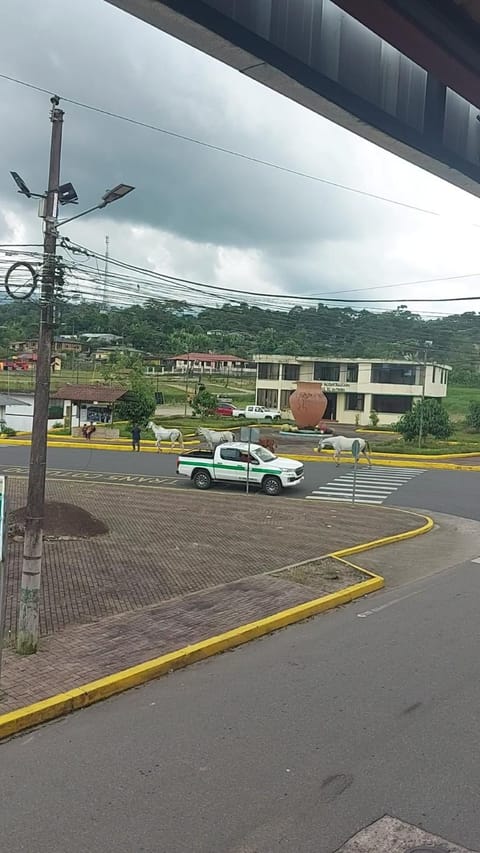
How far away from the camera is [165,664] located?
26.1ft

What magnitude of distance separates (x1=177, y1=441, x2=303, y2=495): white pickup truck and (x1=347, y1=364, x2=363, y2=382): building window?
49.8 meters

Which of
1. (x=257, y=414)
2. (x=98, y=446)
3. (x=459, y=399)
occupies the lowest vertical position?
(x=98, y=446)

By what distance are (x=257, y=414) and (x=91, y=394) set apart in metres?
18.3

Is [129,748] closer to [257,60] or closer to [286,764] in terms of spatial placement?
[286,764]

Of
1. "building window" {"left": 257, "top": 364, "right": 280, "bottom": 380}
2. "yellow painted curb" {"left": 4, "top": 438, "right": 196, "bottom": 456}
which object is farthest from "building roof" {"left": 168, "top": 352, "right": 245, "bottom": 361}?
Result: "yellow painted curb" {"left": 4, "top": 438, "right": 196, "bottom": 456}

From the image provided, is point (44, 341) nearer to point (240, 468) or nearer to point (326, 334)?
point (240, 468)

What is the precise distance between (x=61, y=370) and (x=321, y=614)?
90.4 metres

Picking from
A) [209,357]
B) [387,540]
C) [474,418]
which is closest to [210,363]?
[209,357]

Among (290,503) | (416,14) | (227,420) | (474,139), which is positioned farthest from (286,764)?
(227,420)

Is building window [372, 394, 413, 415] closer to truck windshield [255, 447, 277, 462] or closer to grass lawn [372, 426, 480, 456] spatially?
grass lawn [372, 426, 480, 456]

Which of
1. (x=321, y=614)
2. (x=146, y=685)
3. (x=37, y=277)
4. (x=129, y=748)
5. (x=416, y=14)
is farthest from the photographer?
(x=321, y=614)

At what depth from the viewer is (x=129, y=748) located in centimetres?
602

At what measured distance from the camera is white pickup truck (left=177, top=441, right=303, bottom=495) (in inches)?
960

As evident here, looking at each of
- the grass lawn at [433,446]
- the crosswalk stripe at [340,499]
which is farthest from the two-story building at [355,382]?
the crosswalk stripe at [340,499]
